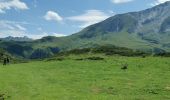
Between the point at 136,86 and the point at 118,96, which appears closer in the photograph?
the point at 118,96

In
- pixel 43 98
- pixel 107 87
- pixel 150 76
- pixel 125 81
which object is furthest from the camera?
pixel 150 76

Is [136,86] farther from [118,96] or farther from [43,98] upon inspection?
[43,98]

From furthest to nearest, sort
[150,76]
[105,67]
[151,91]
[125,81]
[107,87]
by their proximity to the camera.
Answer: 1. [105,67]
2. [150,76]
3. [125,81]
4. [107,87]
5. [151,91]

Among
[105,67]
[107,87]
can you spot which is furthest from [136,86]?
[105,67]

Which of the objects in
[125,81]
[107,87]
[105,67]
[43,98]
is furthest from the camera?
[105,67]

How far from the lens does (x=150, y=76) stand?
44688mm

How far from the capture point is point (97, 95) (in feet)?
105

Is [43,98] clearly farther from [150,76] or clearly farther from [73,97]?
[150,76]

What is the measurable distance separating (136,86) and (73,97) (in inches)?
335

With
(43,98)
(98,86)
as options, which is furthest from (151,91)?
(43,98)

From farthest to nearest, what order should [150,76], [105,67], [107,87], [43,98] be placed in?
[105,67] → [150,76] → [107,87] → [43,98]

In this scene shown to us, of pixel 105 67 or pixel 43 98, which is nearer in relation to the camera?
pixel 43 98

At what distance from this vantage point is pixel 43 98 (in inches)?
1216

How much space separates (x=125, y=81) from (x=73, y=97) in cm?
1125
